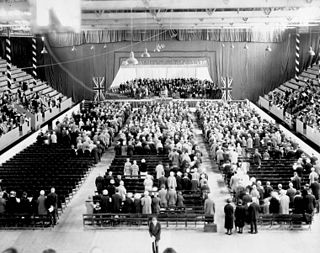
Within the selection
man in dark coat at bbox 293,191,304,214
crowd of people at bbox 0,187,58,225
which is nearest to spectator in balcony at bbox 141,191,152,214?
crowd of people at bbox 0,187,58,225

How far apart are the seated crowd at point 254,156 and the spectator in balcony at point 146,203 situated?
2551 millimetres

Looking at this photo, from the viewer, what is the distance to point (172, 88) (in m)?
38.2

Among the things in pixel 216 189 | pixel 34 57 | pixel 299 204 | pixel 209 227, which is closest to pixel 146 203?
pixel 209 227

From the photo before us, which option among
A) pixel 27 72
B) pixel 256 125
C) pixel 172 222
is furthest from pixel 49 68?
pixel 172 222

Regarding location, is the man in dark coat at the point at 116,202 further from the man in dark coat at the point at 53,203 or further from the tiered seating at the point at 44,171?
the tiered seating at the point at 44,171

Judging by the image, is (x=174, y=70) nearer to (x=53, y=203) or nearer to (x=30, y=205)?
(x=53, y=203)

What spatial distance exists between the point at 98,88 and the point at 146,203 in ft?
89.9

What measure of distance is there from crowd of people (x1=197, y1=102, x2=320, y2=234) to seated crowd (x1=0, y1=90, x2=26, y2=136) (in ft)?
33.0

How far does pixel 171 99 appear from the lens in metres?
36.7

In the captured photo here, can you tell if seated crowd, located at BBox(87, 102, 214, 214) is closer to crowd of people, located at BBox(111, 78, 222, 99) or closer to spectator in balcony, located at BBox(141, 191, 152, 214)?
spectator in balcony, located at BBox(141, 191, 152, 214)

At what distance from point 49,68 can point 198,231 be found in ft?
101

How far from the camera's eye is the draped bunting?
1537 inches

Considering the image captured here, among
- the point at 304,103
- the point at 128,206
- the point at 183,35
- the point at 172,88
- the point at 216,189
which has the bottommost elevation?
the point at 216,189

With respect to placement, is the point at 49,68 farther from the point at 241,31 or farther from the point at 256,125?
the point at 256,125
